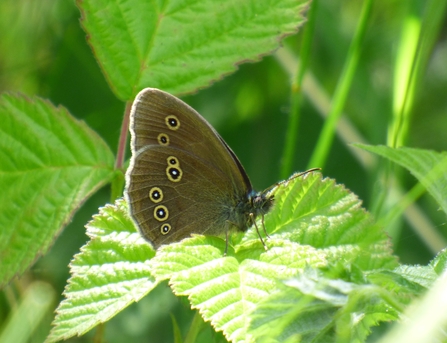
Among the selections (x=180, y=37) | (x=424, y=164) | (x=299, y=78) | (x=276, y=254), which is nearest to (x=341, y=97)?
(x=299, y=78)

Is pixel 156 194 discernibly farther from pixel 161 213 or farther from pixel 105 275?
pixel 105 275

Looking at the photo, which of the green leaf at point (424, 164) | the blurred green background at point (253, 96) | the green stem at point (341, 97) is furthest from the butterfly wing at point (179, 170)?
the blurred green background at point (253, 96)

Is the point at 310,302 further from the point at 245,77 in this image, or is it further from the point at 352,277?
the point at 245,77

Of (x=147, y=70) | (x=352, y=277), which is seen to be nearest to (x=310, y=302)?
(x=352, y=277)

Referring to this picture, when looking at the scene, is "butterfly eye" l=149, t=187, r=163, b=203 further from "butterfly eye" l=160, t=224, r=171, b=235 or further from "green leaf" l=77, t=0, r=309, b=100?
"green leaf" l=77, t=0, r=309, b=100

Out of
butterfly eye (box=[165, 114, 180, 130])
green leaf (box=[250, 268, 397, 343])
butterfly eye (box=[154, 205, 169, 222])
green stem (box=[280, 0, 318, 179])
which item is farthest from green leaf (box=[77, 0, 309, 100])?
green leaf (box=[250, 268, 397, 343])

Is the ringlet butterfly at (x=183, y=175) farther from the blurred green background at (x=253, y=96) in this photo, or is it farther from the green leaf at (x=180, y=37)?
the blurred green background at (x=253, y=96)
